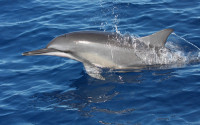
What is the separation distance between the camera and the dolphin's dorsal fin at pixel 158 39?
10.3m

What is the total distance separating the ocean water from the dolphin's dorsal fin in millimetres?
673

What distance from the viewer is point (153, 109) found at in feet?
28.2

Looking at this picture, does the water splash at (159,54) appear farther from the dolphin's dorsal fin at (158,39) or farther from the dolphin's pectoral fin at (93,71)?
the dolphin's pectoral fin at (93,71)

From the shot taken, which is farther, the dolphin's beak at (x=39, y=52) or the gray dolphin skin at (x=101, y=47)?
the gray dolphin skin at (x=101, y=47)

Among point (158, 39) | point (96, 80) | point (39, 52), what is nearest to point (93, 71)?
point (96, 80)

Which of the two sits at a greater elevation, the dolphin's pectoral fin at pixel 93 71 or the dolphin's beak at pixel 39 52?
the dolphin's beak at pixel 39 52

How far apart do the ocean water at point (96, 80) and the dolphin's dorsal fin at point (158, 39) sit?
2.21 feet

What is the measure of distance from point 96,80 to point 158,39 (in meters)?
2.23

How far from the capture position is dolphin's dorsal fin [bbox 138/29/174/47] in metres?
10.3

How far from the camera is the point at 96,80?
1061 cm

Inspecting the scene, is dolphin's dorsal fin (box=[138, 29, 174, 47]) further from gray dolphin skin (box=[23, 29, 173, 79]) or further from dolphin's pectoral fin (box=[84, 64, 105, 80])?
dolphin's pectoral fin (box=[84, 64, 105, 80])

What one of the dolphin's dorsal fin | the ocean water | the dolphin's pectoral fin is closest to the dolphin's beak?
the ocean water

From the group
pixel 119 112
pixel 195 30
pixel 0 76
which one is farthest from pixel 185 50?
pixel 0 76

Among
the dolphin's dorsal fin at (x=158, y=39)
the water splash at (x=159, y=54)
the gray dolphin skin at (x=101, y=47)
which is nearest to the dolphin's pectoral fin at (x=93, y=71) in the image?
the gray dolphin skin at (x=101, y=47)
